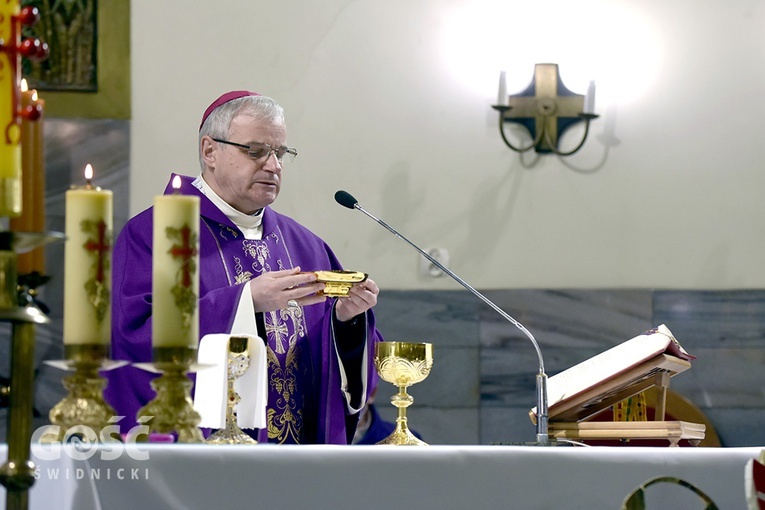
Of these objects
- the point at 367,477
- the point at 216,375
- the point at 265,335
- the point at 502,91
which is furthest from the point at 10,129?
the point at 502,91

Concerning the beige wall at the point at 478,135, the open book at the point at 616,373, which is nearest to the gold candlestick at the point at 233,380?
the open book at the point at 616,373

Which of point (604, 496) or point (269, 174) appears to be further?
point (269, 174)

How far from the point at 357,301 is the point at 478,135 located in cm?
282

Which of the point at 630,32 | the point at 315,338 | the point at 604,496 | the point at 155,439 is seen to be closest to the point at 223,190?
the point at 315,338

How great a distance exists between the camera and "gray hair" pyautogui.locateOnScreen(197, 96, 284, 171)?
12.9 feet

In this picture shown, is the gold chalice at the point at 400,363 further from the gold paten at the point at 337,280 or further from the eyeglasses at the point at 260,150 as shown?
the eyeglasses at the point at 260,150

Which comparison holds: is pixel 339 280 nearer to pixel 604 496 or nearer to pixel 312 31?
pixel 604 496

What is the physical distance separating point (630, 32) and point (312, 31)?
160 cm

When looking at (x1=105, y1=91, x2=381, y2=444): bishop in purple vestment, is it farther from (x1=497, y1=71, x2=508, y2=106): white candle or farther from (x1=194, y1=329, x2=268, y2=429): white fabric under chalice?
(x1=497, y1=71, x2=508, y2=106): white candle

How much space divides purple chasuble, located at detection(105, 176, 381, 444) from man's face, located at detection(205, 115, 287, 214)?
14 cm

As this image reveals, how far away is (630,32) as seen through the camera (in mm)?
6172

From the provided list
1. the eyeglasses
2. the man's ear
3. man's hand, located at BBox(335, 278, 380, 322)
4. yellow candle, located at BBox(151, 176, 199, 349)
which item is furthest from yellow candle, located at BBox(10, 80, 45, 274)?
the man's ear

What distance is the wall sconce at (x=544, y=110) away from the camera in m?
6.09

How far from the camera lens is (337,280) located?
3225mm
